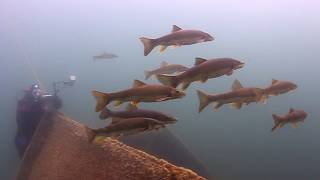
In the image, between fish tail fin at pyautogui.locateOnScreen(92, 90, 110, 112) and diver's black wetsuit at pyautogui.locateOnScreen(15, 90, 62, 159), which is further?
diver's black wetsuit at pyautogui.locateOnScreen(15, 90, 62, 159)

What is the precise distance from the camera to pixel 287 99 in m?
37.3

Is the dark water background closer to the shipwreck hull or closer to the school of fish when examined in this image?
the shipwreck hull

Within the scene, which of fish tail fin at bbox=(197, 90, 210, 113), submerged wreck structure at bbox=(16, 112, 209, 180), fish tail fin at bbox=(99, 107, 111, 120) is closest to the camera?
submerged wreck structure at bbox=(16, 112, 209, 180)

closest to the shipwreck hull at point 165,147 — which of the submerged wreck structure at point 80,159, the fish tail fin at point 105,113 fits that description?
the submerged wreck structure at point 80,159

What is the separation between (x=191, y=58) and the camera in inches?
1879

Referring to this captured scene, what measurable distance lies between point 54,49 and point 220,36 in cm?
2020

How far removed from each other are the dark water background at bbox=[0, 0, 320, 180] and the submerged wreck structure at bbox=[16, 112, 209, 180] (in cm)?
1290

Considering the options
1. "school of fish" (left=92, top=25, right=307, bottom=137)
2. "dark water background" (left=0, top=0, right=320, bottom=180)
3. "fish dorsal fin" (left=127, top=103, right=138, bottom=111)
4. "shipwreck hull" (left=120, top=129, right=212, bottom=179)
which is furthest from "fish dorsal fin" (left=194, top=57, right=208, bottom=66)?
"dark water background" (left=0, top=0, right=320, bottom=180)

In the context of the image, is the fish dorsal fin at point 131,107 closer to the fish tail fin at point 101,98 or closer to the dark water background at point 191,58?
the fish tail fin at point 101,98

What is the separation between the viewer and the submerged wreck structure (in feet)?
12.8

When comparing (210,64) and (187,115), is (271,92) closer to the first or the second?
(210,64)

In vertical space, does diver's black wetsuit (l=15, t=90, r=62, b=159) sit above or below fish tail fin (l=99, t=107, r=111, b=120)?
below

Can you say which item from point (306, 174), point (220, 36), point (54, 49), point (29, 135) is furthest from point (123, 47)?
point (29, 135)

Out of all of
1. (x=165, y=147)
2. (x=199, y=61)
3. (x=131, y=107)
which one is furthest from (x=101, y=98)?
(x=165, y=147)
